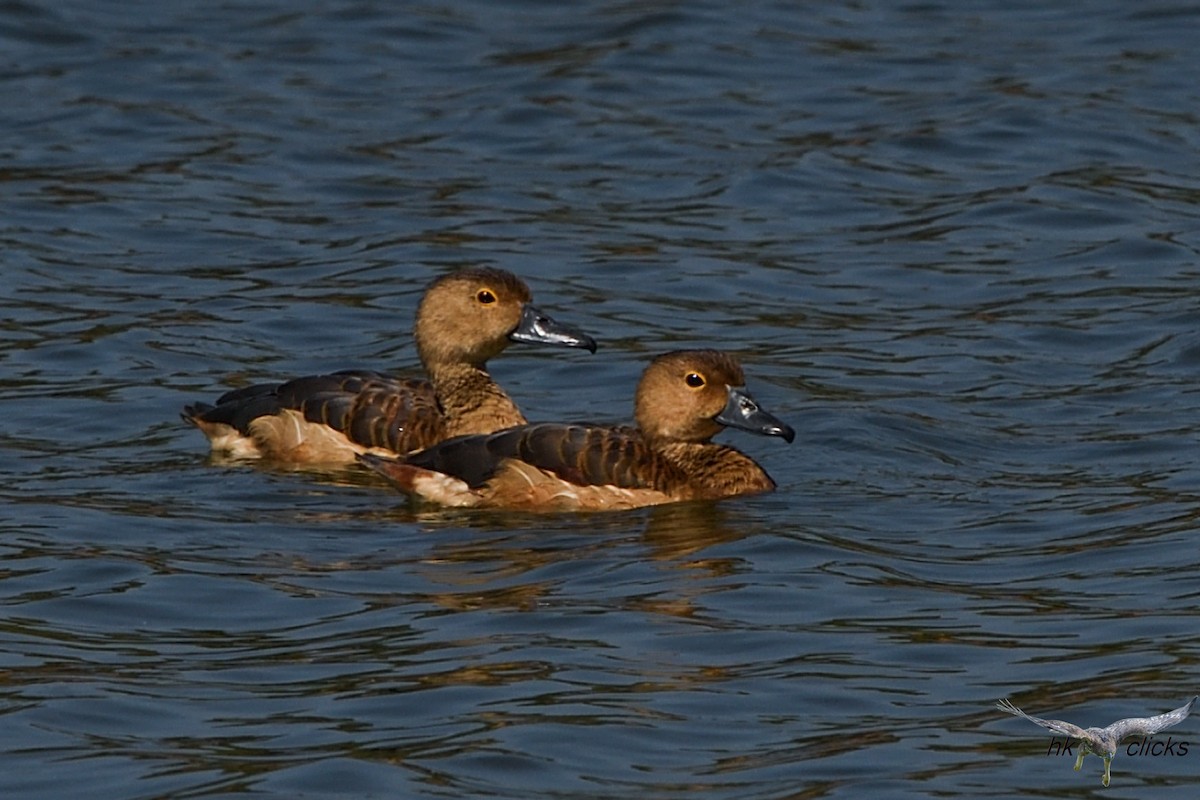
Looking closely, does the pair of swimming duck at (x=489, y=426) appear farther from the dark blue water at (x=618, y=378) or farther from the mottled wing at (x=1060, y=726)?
the mottled wing at (x=1060, y=726)

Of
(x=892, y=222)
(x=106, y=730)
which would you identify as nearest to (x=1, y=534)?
(x=106, y=730)

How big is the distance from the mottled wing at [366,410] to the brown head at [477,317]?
353mm

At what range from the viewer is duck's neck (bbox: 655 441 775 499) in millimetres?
13164

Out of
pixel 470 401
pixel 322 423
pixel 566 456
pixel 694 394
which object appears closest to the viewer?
pixel 566 456

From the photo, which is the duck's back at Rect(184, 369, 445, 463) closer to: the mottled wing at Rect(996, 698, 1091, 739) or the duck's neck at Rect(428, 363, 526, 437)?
the duck's neck at Rect(428, 363, 526, 437)

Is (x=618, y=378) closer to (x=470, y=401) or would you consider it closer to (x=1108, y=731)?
(x=470, y=401)

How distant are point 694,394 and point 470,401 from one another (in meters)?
1.60

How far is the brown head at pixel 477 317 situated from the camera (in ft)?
46.9

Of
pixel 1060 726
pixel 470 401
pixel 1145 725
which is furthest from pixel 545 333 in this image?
pixel 1145 725

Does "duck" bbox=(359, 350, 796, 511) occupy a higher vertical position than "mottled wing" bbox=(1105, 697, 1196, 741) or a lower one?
lower

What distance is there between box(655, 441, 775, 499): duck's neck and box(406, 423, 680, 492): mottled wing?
3.7 inches

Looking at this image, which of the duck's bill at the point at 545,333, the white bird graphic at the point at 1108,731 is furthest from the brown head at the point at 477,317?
the white bird graphic at the point at 1108,731

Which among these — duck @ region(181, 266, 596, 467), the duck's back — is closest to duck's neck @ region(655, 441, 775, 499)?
duck @ region(181, 266, 596, 467)

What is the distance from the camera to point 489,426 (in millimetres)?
14078
